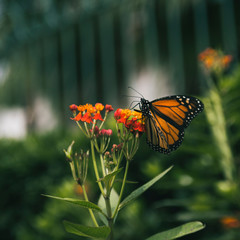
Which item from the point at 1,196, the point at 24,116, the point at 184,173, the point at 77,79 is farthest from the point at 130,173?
the point at 24,116

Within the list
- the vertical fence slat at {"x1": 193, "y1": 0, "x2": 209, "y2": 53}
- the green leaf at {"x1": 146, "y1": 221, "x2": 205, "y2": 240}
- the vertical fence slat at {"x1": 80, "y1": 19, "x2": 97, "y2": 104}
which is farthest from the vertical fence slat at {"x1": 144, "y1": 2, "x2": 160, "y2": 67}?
the green leaf at {"x1": 146, "y1": 221, "x2": 205, "y2": 240}

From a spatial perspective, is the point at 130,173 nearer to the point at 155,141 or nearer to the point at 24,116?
the point at 155,141

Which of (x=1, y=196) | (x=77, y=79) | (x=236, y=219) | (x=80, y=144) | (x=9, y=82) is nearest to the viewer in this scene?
(x=236, y=219)

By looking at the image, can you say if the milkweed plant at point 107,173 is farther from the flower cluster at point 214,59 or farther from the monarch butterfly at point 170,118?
the flower cluster at point 214,59

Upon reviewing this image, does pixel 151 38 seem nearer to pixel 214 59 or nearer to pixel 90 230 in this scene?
pixel 214 59

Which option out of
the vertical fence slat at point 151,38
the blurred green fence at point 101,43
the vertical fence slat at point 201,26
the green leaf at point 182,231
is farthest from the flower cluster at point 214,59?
the vertical fence slat at point 151,38

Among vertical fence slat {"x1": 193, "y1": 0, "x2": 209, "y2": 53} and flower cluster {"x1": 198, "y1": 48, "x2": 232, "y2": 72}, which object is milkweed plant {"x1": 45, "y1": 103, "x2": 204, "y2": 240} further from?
vertical fence slat {"x1": 193, "y1": 0, "x2": 209, "y2": 53}
